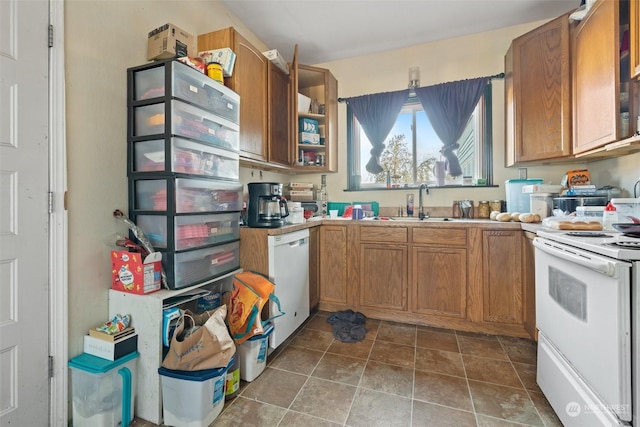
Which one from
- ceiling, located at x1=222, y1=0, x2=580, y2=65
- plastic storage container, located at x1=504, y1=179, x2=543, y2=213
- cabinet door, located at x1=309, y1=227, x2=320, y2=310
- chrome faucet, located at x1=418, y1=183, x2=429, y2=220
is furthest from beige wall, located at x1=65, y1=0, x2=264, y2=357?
plastic storage container, located at x1=504, y1=179, x2=543, y2=213

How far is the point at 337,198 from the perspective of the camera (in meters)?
3.35

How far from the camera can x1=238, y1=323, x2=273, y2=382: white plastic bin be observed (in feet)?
5.51

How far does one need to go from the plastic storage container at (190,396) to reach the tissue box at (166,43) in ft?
5.87

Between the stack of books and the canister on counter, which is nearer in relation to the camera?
the stack of books

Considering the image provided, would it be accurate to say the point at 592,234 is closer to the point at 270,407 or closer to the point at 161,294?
the point at 270,407

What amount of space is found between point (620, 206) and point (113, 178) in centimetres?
293

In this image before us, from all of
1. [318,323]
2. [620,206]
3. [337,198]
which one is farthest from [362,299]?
[620,206]

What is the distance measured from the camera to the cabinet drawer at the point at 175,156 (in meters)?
1.46

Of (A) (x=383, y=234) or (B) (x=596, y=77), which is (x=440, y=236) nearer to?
(A) (x=383, y=234)

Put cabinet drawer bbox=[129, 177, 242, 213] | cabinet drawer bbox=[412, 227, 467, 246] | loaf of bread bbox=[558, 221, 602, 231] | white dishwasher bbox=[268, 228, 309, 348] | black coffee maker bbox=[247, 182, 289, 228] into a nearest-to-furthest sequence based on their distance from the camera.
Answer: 1. cabinet drawer bbox=[129, 177, 242, 213]
2. loaf of bread bbox=[558, 221, 602, 231]
3. white dishwasher bbox=[268, 228, 309, 348]
4. black coffee maker bbox=[247, 182, 289, 228]
5. cabinet drawer bbox=[412, 227, 467, 246]

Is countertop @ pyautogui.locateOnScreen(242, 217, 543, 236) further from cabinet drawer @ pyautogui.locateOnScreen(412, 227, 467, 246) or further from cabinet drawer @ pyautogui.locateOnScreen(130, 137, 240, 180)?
cabinet drawer @ pyautogui.locateOnScreen(130, 137, 240, 180)

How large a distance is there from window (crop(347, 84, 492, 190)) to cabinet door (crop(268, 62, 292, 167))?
31.9 inches

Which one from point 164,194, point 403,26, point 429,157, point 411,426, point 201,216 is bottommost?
point 411,426

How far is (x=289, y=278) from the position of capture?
6.97 feet
